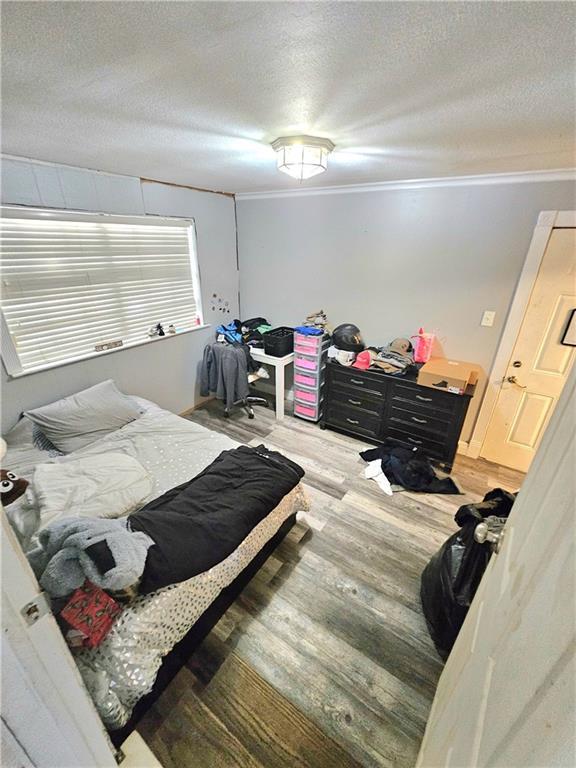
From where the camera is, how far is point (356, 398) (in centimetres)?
297

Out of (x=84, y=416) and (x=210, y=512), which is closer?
(x=210, y=512)

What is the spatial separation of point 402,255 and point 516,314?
41.3 inches

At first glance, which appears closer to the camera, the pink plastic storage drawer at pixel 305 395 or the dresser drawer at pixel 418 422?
the dresser drawer at pixel 418 422

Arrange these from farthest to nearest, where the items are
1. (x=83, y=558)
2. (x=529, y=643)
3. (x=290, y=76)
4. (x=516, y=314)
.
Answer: (x=516, y=314) → (x=83, y=558) → (x=290, y=76) → (x=529, y=643)

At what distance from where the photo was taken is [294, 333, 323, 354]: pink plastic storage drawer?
119 inches

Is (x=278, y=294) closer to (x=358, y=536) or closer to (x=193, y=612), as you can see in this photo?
(x=358, y=536)

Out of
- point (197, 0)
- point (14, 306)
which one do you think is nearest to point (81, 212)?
point (14, 306)

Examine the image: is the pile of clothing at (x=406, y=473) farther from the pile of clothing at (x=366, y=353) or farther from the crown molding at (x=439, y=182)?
the crown molding at (x=439, y=182)

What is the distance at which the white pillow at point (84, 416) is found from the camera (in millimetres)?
2092

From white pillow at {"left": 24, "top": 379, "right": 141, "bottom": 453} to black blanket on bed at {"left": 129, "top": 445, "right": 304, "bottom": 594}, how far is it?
100cm

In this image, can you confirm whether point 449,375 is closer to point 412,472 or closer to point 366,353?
point 366,353

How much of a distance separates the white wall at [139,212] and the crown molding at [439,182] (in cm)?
73

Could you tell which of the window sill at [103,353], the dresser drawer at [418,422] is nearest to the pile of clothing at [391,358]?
the dresser drawer at [418,422]

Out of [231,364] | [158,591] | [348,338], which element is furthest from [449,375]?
[158,591]
